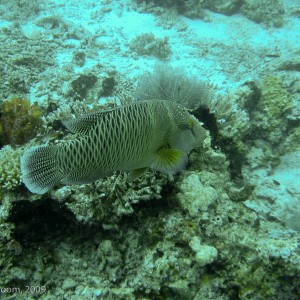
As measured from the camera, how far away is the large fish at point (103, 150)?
2158mm

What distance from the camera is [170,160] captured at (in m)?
2.50

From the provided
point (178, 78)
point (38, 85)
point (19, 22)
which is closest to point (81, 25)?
point (19, 22)

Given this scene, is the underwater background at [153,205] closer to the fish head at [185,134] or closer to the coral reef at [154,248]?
the coral reef at [154,248]

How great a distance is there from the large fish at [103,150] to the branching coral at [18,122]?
2.43m

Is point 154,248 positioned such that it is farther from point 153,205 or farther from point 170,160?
point 170,160

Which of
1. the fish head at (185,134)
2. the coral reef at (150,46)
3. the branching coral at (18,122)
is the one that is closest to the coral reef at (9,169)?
the branching coral at (18,122)

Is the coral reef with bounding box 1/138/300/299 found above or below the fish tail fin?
below

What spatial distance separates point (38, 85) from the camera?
738cm

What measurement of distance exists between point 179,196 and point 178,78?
2921mm

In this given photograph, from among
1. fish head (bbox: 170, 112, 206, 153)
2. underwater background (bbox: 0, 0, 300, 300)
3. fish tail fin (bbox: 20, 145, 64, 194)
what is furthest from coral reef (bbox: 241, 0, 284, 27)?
fish tail fin (bbox: 20, 145, 64, 194)

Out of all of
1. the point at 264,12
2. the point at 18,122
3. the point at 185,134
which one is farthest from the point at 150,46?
the point at 185,134

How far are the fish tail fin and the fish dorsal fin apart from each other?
0.21m

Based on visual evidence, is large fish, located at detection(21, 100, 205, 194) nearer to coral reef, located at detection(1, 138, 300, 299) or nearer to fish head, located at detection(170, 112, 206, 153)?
fish head, located at detection(170, 112, 206, 153)

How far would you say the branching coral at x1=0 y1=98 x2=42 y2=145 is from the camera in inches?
169
